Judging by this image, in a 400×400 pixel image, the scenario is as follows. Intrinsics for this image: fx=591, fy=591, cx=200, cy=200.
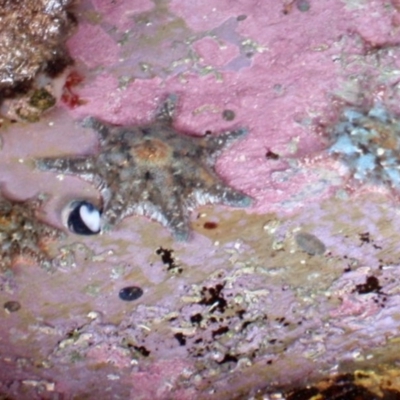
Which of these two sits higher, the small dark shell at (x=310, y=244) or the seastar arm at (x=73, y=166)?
the seastar arm at (x=73, y=166)

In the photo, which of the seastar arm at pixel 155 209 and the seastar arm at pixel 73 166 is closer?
the seastar arm at pixel 155 209

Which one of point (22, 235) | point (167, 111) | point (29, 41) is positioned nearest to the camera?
point (22, 235)

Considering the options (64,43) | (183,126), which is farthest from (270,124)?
(64,43)

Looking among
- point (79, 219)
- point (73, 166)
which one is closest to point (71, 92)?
point (73, 166)

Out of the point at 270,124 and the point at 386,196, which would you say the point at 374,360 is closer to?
the point at 386,196

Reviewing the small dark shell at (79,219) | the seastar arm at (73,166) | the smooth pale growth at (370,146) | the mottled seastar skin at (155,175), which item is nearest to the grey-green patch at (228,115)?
the mottled seastar skin at (155,175)

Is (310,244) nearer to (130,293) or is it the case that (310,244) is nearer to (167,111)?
(130,293)

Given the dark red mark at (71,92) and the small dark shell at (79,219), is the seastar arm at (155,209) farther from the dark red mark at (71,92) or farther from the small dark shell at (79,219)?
the dark red mark at (71,92)
